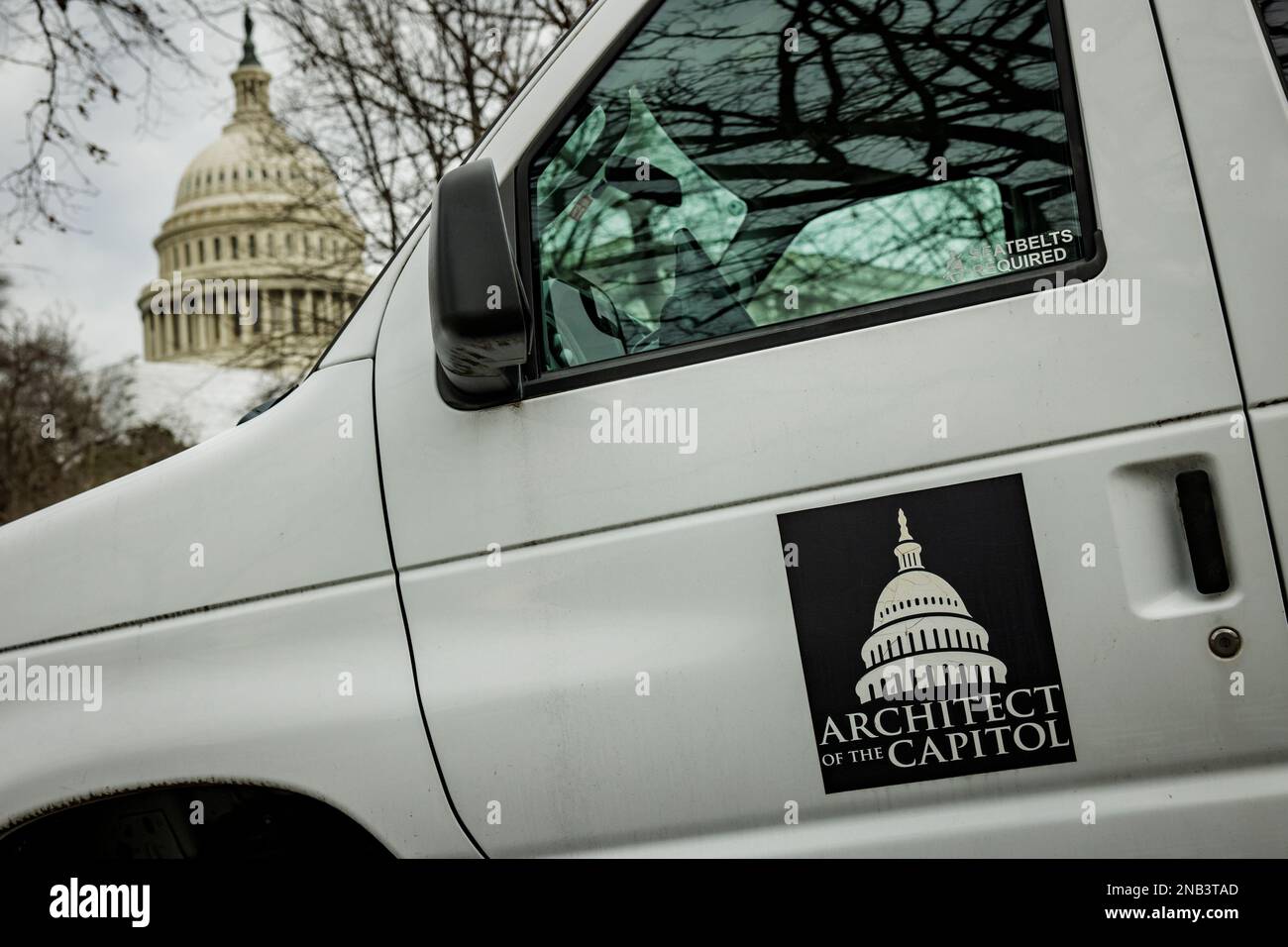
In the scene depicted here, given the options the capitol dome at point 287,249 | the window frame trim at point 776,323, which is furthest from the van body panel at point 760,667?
the capitol dome at point 287,249

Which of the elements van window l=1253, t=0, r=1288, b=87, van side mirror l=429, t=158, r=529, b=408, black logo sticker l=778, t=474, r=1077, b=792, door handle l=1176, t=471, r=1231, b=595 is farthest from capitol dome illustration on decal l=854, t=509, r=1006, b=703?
van window l=1253, t=0, r=1288, b=87

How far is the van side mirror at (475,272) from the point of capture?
188 cm

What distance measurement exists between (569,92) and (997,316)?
89 centimetres

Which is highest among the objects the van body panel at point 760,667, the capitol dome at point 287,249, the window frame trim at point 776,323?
the capitol dome at point 287,249

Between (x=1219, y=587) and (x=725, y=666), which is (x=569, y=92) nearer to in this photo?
(x=725, y=666)

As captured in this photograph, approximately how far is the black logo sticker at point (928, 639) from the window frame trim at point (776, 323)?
31 centimetres

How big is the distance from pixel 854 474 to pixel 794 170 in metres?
0.59

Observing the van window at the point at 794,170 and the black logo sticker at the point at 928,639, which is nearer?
the black logo sticker at the point at 928,639

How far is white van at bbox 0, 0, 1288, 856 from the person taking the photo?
1848mm

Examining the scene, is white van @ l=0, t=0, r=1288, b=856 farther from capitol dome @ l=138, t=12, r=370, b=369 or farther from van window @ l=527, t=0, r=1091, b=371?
capitol dome @ l=138, t=12, r=370, b=369

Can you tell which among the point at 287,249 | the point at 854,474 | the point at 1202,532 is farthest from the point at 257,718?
the point at 287,249

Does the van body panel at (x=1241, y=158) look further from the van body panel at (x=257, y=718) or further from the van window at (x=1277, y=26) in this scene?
the van body panel at (x=257, y=718)

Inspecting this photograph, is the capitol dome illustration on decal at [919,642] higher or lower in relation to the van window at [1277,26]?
lower

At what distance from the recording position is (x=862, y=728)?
190 cm
